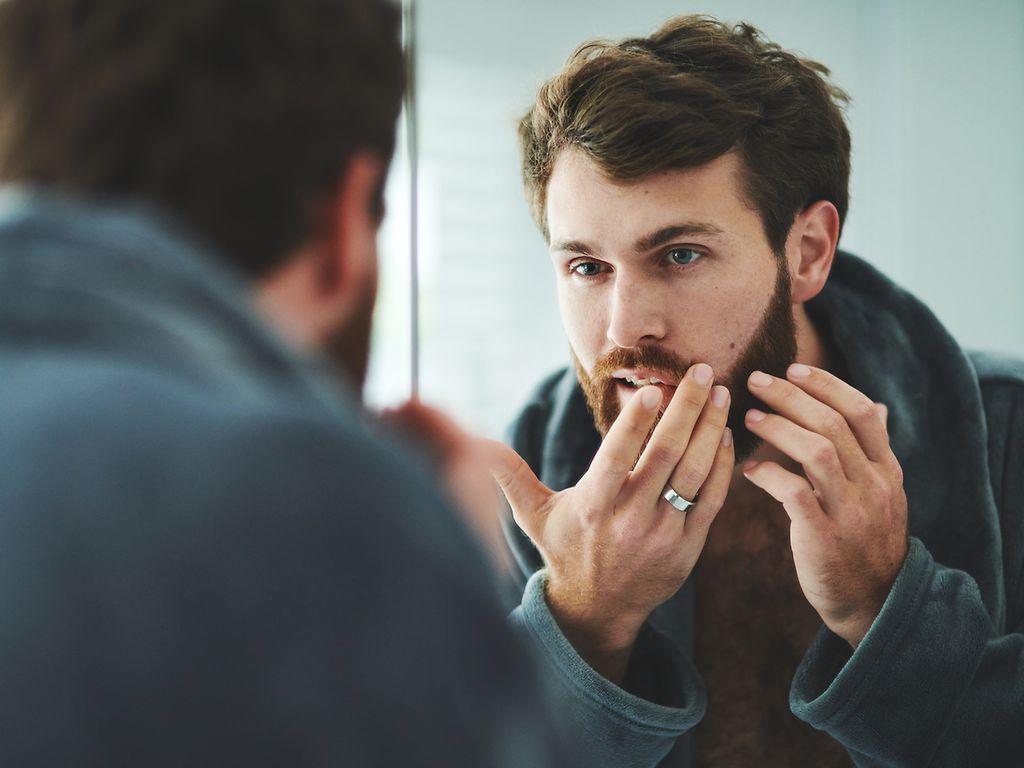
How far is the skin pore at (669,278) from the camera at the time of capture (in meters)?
1.11

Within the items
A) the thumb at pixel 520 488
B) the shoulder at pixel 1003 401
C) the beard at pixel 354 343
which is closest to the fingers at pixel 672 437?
the thumb at pixel 520 488

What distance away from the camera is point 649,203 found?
1.11m

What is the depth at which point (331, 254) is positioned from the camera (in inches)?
19.1

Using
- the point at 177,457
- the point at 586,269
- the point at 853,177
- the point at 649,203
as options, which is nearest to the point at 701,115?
the point at 649,203

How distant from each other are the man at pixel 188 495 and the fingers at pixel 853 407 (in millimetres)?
717

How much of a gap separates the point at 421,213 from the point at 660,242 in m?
1.51

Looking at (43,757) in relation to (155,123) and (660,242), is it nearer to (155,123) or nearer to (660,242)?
(155,123)

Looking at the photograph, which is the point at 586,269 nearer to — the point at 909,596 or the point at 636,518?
the point at 636,518

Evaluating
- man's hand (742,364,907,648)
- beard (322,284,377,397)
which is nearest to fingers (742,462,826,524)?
man's hand (742,364,907,648)

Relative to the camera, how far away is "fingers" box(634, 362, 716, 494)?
1.02 m

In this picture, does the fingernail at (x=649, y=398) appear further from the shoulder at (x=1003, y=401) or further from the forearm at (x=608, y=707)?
the shoulder at (x=1003, y=401)

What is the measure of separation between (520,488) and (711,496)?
214 millimetres

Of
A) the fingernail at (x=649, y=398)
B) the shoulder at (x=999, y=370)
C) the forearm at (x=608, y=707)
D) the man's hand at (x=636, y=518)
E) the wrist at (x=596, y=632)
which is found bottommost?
the forearm at (x=608, y=707)

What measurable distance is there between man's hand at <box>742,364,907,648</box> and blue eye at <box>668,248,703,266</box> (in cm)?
19
